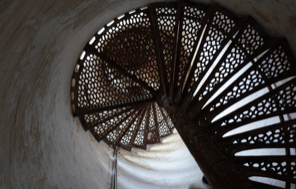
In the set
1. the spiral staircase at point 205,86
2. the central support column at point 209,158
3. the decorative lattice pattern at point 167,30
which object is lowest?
the central support column at point 209,158

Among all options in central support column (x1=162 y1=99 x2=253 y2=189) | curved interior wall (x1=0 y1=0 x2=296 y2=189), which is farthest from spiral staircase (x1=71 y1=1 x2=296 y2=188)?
curved interior wall (x1=0 y1=0 x2=296 y2=189)

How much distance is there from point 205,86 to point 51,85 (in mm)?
2318

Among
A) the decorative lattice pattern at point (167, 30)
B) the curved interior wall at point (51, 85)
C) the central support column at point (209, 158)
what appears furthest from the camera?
the decorative lattice pattern at point (167, 30)

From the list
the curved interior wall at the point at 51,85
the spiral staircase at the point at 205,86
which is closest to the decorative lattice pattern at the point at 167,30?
the spiral staircase at the point at 205,86

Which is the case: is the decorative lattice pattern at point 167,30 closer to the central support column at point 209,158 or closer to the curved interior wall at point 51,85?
the curved interior wall at point 51,85

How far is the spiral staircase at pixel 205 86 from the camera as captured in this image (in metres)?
3.01

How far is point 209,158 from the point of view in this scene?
8.80ft

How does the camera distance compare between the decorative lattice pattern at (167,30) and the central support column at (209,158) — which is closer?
the central support column at (209,158)

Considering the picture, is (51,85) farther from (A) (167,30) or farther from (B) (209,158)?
(B) (209,158)

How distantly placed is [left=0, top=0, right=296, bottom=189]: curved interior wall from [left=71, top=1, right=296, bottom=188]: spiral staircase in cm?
29

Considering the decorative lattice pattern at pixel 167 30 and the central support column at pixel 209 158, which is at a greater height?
the decorative lattice pattern at pixel 167 30

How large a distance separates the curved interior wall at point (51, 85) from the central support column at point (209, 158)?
1762 mm

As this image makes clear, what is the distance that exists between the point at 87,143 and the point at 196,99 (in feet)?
8.26

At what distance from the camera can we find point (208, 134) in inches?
126
